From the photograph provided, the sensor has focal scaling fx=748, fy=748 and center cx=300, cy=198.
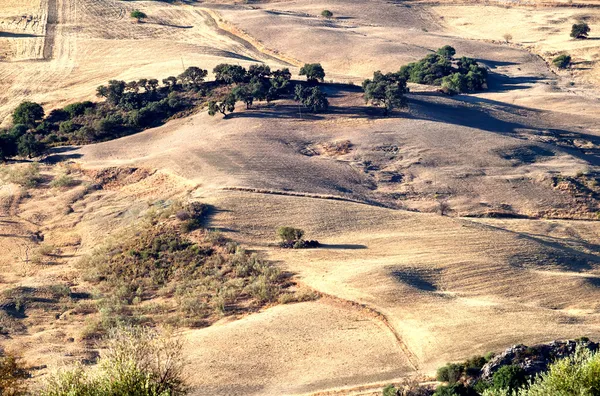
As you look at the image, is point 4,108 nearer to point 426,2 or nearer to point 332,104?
point 332,104

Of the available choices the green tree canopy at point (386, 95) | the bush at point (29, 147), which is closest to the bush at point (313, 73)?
the green tree canopy at point (386, 95)

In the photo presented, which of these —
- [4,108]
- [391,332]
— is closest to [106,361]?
[391,332]

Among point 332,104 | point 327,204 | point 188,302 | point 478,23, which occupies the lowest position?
point 188,302

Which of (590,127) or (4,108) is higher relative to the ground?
(590,127)

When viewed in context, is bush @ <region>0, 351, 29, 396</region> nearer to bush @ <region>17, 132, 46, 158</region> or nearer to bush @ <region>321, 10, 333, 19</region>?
bush @ <region>17, 132, 46, 158</region>

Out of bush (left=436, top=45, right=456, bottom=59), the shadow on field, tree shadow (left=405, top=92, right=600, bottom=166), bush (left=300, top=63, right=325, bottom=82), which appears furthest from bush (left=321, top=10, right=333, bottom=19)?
the shadow on field

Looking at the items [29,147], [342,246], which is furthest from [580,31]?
[29,147]

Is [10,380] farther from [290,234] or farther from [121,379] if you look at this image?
[290,234]
